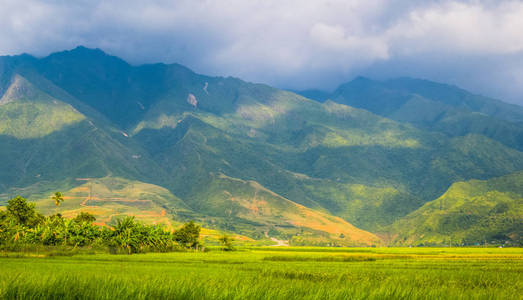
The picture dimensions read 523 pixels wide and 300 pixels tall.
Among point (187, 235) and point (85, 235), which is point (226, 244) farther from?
point (85, 235)

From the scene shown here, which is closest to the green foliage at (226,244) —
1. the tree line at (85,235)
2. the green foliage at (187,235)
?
the green foliage at (187,235)

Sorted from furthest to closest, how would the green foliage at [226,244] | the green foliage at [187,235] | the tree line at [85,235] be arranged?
the green foliage at [226,244]
the green foliage at [187,235]
the tree line at [85,235]

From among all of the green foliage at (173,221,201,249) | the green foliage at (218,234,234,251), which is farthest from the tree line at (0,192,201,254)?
the green foliage at (218,234,234,251)

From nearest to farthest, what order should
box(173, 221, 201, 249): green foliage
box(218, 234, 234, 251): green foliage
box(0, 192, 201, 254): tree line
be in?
box(0, 192, 201, 254): tree line, box(173, 221, 201, 249): green foliage, box(218, 234, 234, 251): green foliage

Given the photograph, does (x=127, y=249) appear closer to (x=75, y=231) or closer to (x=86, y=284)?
(x=75, y=231)

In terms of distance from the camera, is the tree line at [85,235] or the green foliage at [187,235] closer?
the tree line at [85,235]

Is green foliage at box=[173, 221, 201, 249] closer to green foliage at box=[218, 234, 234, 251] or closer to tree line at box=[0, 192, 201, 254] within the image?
green foliage at box=[218, 234, 234, 251]

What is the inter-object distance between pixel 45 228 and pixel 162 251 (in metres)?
32.2

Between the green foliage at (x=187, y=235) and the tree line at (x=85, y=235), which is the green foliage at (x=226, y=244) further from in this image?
the tree line at (x=85, y=235)

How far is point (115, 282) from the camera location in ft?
38.4

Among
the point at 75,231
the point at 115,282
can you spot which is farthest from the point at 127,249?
the point at 115,282

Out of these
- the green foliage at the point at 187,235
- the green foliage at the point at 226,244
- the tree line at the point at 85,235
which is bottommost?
the green foliage at the point at 226,244

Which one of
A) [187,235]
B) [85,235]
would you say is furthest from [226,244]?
[85,235]

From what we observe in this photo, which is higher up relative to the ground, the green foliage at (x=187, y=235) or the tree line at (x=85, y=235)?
the tree line at (x=85, y=235)
